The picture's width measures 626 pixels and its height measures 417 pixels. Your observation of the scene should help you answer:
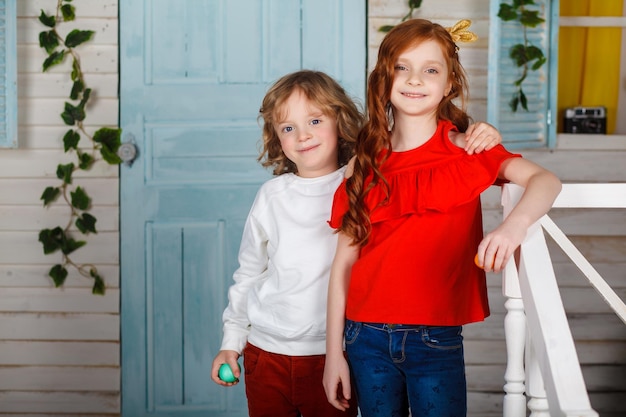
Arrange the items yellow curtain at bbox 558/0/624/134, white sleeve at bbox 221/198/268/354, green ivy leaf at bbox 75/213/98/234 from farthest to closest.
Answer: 1. yellow curtain at bbox 558/0/624/134
2. green ivy leaf at bbox 75/213/98/234
3. white sleeve at bbox 221/198/268/354

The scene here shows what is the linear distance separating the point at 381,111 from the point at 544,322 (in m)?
Result: 0.58

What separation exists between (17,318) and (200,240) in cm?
81

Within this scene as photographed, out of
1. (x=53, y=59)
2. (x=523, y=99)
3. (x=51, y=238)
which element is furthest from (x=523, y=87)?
(x=51, y=238)

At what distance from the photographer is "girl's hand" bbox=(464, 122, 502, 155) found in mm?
1593

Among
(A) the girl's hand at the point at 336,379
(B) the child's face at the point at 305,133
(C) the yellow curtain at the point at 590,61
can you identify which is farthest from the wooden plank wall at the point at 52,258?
(C) the yellow curtain at the point at 590,61

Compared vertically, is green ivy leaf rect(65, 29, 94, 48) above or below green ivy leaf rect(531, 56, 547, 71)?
above

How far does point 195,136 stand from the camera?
319 centimetres

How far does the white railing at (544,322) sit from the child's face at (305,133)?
0.42m

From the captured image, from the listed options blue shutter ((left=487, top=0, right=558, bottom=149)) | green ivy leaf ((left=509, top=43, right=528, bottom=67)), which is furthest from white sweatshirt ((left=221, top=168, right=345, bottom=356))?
green ivy leaf ((left=509, top=43, right=528, bottom=67))

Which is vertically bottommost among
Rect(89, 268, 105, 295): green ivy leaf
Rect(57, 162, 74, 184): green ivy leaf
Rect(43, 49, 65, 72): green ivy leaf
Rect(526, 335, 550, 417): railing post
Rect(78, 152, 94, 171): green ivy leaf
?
Rect(89, 268, 105, 295): green ivy leaf

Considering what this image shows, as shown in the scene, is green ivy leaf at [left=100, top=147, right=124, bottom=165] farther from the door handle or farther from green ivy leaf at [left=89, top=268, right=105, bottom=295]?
green ivy leaf at [left=89, top=268, right=105, bottom=295]

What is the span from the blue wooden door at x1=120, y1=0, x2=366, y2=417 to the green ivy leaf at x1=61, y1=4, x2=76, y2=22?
0.19 m

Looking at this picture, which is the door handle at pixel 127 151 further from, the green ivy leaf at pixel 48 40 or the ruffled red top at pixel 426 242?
the ruffled red top at pixel 426 242

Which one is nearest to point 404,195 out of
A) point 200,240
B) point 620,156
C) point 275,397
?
point 275,397
